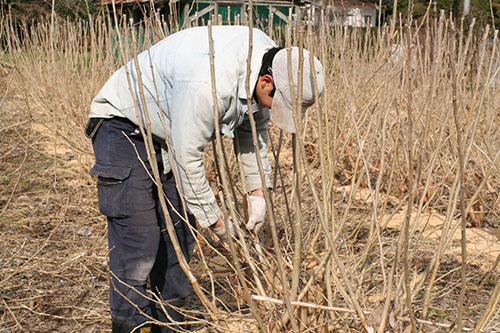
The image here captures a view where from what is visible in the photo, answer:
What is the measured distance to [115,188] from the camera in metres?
1.98

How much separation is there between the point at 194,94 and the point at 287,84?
0.30 meters

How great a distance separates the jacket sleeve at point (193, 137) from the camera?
1.70m

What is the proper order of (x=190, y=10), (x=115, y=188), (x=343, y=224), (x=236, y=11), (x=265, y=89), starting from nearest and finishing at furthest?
(x=343, y=224) < (x=265, y=89) < (x=115, y=188) < (x=190, y=10) < (x=236, y=11)

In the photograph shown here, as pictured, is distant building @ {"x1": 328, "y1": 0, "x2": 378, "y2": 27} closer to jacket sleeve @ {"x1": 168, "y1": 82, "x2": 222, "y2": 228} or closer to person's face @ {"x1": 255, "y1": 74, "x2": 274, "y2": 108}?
person's face @ {"x1": 255, "y1": 74, "x2": 274, "y2": 108}

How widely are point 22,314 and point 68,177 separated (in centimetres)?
236

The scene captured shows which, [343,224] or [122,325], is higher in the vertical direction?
[343,224]

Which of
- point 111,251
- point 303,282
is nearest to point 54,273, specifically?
point 111,251

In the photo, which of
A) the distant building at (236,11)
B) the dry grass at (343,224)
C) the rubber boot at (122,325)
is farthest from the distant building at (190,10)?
the rubber boot at (122,325)

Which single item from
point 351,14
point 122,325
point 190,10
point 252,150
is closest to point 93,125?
point 252,150

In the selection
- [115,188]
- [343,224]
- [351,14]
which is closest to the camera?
[343,224]

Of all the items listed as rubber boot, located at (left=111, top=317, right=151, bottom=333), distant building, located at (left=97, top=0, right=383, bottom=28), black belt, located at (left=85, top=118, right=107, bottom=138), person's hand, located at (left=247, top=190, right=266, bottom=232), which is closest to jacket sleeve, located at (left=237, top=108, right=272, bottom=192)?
person's hand, located at (left=247, top=190, right=266, bottom=232)

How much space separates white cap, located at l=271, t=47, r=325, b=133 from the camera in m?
1.66

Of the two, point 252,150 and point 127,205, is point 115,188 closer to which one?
point 127,205

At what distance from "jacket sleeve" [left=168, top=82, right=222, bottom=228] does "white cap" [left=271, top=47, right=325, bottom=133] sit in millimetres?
224
